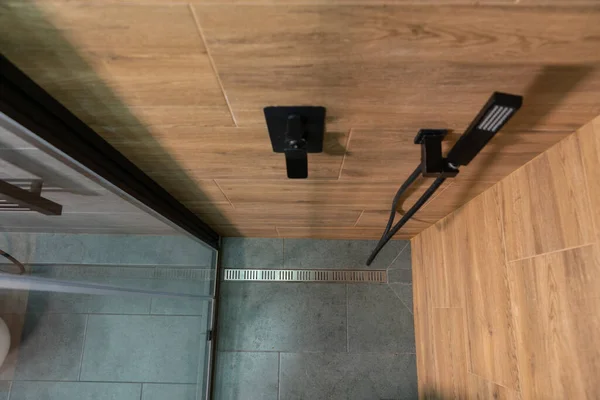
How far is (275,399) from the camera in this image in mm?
2369

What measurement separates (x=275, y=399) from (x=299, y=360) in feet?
0.86

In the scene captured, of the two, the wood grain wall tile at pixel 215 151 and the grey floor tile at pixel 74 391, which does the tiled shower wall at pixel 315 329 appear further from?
the wood grain wall tile at pixel 215 151

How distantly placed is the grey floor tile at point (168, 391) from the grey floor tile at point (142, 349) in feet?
0.08

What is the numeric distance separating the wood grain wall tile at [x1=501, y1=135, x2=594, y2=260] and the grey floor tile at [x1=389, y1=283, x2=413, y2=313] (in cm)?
122

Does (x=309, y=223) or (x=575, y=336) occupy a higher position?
(x=309, y=223)

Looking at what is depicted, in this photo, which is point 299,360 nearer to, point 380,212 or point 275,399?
point 275,399

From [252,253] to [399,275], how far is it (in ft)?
3.09

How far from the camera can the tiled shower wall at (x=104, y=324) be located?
32.6 inches

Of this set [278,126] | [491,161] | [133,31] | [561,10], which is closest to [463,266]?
[491,161]

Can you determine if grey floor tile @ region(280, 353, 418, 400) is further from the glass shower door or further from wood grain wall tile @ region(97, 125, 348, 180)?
wood grain wall tile @ region(97, 125, 348, 180)

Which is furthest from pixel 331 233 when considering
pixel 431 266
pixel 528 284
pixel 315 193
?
pixel 528 284

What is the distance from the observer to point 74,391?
101 centimetres

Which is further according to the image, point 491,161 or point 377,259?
point 377,259

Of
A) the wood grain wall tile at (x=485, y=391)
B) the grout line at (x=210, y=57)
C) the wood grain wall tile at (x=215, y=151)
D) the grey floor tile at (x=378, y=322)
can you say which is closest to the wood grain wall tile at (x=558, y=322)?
the wood grain wall tile at (x=485, y=391)
